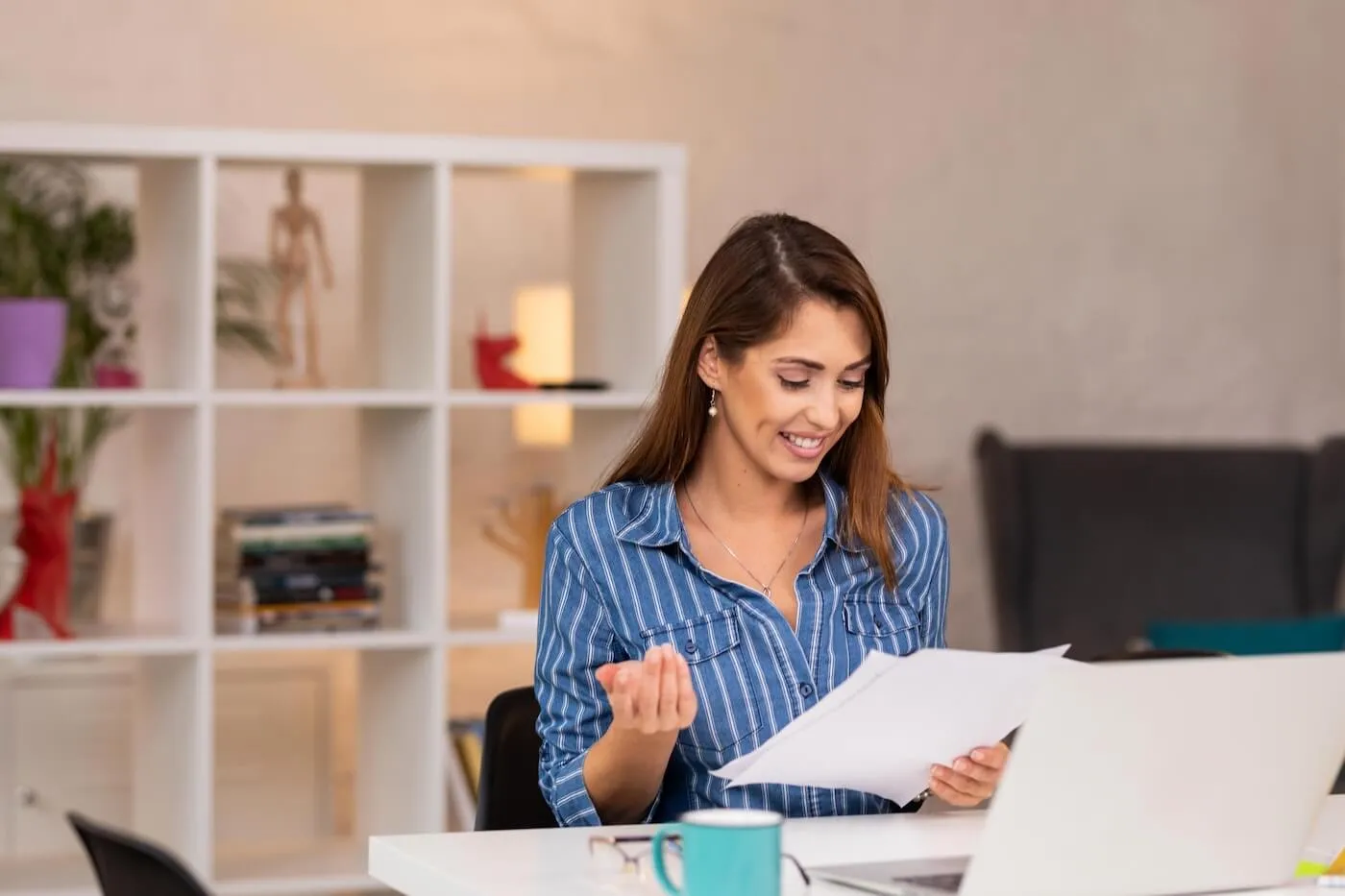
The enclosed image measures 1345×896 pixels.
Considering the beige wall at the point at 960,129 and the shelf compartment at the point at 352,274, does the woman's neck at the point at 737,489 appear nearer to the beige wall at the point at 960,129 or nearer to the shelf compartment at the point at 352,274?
the shelf compartment at the point at 352,274

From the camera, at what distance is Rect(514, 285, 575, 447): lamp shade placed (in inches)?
158

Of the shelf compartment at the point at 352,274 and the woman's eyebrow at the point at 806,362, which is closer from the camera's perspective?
the woman's eyebrow at the point at 806,362

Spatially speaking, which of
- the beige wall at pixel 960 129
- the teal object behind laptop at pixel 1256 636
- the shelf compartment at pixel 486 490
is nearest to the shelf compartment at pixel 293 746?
the shelf compartment at pixel 486 490

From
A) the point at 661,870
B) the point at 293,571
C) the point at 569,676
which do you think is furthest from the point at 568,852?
A: the point at 293,571

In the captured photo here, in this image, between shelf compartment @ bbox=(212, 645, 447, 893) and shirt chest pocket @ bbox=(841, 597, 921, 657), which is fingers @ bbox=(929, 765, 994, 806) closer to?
shirt chest pocket @ bbox=(841, 597, 921, 657)

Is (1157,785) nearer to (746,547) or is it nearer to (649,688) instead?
(649,688)

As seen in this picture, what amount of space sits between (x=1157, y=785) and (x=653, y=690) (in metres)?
0.45

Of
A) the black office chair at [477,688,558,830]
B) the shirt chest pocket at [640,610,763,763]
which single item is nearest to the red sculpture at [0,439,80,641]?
the black office chair at [477,688,558,830]

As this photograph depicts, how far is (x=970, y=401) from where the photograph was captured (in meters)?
4.84

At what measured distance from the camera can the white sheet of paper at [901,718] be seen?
1.53 metres

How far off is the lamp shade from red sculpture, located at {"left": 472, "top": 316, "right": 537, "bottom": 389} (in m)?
0.20

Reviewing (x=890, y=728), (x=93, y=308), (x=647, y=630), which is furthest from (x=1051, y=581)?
(x=890, y=728)

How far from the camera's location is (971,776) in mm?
1784

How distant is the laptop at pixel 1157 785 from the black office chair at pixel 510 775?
589 millimetres
